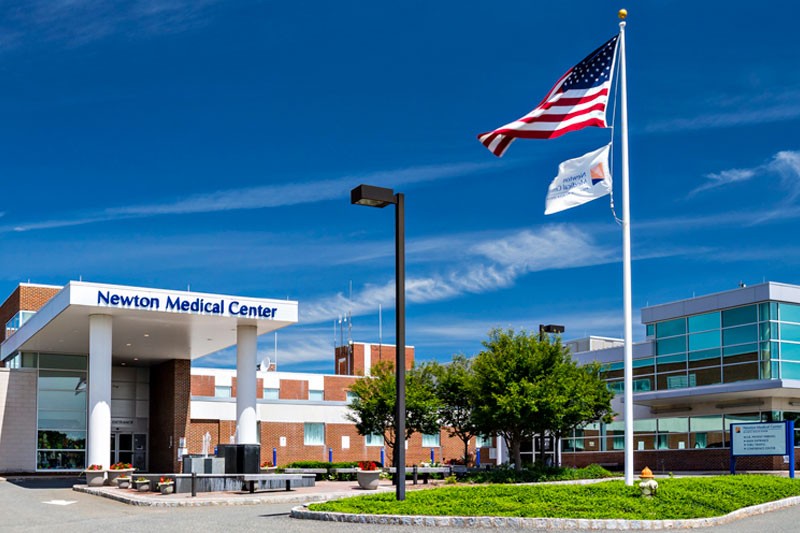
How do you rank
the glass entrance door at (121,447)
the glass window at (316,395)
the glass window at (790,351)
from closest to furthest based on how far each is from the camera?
1. the glass window at (790,351)
2. the glass entrance door at (121,447)
3. the glass window at (316,395)

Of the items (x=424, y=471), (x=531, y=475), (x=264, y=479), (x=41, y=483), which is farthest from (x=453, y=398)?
(x=41, y=483)

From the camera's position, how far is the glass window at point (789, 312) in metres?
39.9

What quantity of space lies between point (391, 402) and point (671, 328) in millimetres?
14726

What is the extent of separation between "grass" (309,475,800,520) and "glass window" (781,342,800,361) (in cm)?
2022

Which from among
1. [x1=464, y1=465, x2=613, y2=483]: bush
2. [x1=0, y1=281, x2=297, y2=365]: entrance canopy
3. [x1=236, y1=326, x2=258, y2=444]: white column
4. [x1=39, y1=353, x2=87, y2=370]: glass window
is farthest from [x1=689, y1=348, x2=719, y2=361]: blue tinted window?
[x1=39, y1=353, x2=87, y2=370]: glass window

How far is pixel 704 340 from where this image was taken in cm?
4331

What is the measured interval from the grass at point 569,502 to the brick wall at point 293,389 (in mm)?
51534

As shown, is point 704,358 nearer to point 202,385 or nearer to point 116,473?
point 116,473

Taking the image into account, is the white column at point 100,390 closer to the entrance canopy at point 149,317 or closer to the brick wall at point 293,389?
the entrance canopy at point 149,317

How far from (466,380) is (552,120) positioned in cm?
1866

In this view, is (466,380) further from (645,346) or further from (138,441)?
(138,441)

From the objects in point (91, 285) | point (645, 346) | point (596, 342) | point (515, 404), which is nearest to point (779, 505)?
point (515, 404)

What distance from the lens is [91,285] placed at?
1268 inches

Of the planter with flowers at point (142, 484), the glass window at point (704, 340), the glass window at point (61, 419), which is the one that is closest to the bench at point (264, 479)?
the planter with flowers at point (142, 484)
